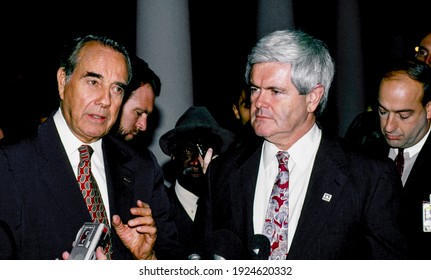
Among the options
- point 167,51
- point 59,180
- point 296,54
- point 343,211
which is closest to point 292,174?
point 343,211

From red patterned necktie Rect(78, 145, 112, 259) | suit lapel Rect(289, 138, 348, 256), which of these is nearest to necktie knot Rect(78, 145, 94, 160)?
red patterned necktie Rect(78, 145, 112, 259)

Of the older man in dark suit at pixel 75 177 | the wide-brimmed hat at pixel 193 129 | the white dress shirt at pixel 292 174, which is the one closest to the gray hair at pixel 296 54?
the white dress shirt at pixel 292 174

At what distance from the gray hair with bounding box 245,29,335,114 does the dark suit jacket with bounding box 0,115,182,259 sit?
81 cm

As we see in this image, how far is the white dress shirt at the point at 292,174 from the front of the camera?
1.97 meters

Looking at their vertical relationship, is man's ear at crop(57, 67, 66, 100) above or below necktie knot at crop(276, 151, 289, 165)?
above

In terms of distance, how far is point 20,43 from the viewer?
7.82 metres

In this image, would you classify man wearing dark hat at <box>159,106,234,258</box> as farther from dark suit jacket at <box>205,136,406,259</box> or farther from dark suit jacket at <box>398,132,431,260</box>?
dark suit jacket at <box>398,132,431,260</box>

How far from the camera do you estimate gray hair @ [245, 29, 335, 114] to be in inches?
78.9

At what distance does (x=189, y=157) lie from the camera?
2.93 metres

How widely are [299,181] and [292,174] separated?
43 mm

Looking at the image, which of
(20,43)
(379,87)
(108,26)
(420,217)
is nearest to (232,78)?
(108,26)

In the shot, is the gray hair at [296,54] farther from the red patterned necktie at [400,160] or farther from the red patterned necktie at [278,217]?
the red patterned necktie at [400,160]
